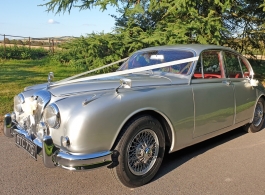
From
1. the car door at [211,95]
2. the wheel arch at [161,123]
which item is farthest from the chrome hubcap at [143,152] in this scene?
the car door at [211,95]

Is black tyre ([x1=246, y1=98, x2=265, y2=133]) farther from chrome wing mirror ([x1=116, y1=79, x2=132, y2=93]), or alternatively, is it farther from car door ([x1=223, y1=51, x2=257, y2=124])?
chrome wing mirror ([x1=116, y1=79, x2=132, y2=93])

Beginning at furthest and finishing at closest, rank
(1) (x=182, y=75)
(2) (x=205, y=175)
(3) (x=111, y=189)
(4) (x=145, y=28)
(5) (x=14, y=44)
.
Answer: (5) (x=14, y=44), (4) (x=145, y=28), (1) (x=182, y=75), (2) (x=205, y=175), (3) (x=111, y=189)

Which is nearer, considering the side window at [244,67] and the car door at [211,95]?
the car door at [211,95]

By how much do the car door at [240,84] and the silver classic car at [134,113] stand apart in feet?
0.11

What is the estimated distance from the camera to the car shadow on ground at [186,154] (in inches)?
144

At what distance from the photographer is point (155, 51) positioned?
443cm

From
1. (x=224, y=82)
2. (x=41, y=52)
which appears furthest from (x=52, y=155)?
(x=41, y=52)

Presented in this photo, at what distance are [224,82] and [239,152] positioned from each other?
1.08 metres

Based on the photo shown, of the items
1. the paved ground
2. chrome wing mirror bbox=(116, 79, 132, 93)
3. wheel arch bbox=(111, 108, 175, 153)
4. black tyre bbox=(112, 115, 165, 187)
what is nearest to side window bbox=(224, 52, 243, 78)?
the paved ground

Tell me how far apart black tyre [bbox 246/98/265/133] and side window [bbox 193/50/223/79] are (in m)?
1.48

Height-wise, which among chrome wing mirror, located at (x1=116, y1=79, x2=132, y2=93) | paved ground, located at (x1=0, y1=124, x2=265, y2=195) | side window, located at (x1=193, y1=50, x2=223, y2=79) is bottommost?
paved ground, located at (x1=0, y1=124, x2=265, y2=195)

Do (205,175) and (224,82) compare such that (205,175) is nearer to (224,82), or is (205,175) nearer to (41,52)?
(224,82)

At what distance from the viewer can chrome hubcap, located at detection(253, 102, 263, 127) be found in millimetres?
5307

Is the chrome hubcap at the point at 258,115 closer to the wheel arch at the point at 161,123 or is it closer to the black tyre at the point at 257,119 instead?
the black tyre at the point at 257,119
